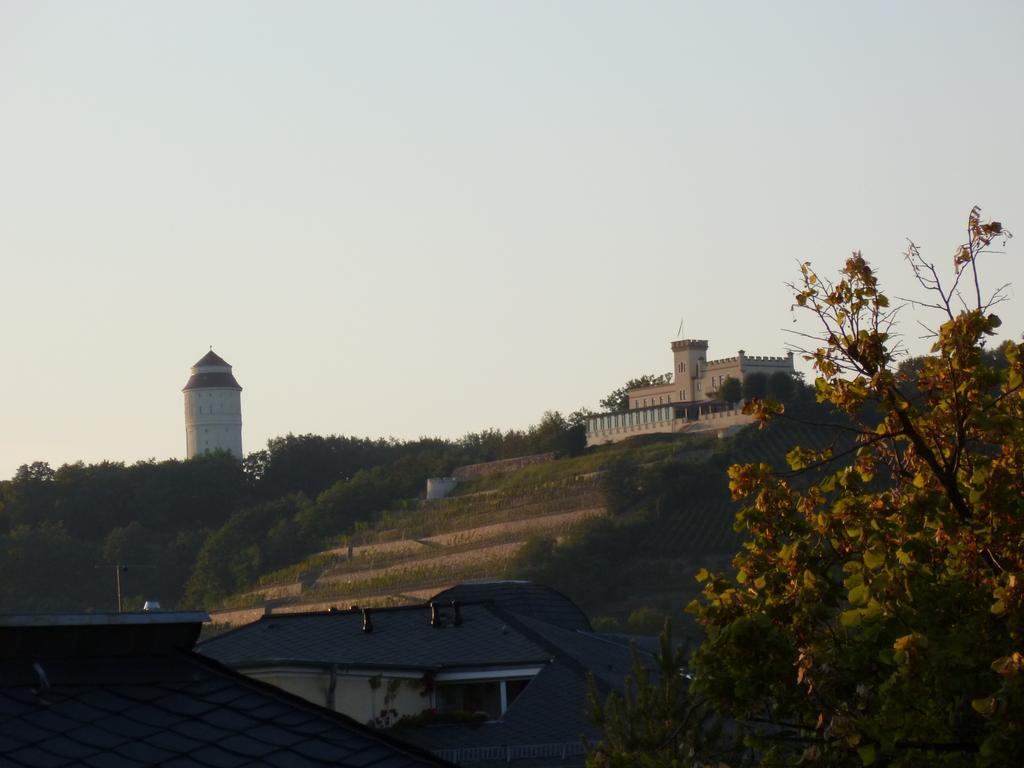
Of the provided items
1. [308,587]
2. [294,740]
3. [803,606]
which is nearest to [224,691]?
[294,740]

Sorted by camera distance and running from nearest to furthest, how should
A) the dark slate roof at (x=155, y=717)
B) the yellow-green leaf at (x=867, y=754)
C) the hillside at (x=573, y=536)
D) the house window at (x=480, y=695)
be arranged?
the dark slate roof at (x=155, y=717), the yellow-green leaf at (x=867, y=754), the house window at (x=480, y=695), the hillside at (x=573, y=536)

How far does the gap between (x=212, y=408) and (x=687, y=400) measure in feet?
167

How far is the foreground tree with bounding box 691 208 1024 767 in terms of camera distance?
634 centimetres

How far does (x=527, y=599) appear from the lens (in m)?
26.3

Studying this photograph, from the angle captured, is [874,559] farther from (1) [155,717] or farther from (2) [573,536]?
(2) [573,536]

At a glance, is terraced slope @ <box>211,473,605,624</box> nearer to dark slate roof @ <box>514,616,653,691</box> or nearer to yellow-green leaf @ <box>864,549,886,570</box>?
dark slate roof @ <box>514,616,653,691</box>

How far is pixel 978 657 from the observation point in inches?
257

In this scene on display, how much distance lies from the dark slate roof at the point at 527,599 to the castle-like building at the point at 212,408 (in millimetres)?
122178

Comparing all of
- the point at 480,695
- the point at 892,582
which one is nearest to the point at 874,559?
the point at 892,582

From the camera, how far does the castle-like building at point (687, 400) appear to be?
103m

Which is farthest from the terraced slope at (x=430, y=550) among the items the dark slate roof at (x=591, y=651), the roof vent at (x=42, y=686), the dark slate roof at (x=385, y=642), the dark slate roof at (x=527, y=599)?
the roof vent at (x=42, y=686)

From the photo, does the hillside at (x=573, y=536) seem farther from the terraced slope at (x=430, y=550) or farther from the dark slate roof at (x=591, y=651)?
the dark slate roof at (x=591, y=651)

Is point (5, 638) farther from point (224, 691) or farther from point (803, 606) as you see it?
point (803, 606)

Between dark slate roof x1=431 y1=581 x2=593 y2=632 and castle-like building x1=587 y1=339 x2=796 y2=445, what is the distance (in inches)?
2773
